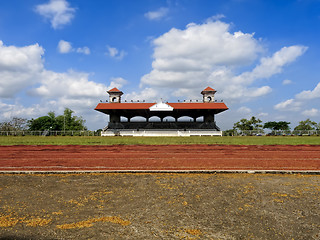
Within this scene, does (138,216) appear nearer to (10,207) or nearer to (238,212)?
(238,212)

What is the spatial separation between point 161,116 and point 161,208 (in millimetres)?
48599

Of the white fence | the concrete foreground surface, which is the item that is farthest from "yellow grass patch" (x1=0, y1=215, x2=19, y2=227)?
the white fence

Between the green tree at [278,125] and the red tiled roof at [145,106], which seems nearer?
the red tiled roof at [145,106]

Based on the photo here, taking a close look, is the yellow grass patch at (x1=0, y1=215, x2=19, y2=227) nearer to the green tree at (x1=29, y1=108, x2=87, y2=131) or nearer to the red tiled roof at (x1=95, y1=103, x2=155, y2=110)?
the red tiled roof at (x1=95, y1=103, x2=155, y2=110)

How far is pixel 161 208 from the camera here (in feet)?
12.7

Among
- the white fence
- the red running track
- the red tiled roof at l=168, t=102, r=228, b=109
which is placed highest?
the red tiled roof at l=168, t=102, r=228, b=109

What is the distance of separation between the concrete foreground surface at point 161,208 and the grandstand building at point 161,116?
38039 mm

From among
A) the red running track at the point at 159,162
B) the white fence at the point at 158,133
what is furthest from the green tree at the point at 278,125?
the red running track at the point at 159,162

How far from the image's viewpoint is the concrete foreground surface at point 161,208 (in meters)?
2.98

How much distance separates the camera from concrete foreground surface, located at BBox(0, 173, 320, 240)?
117 inches

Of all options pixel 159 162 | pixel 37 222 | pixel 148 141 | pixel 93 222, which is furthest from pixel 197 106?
pixel 37 222

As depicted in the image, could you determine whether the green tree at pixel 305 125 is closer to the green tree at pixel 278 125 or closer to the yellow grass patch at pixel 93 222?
the green tree at pixel 278 125

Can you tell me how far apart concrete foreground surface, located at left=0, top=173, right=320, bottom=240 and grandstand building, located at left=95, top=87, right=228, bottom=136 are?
125ft

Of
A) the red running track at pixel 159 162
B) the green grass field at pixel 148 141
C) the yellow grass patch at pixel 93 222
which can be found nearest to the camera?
the yellow grass patch at pixel 93 222
